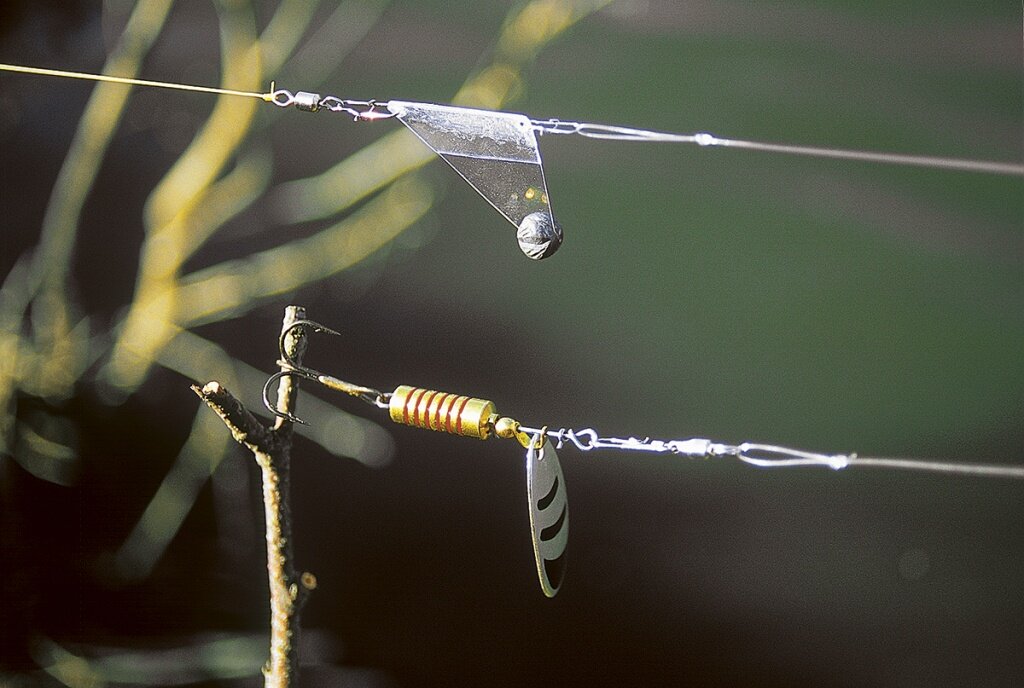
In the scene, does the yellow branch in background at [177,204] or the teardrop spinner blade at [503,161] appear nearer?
the teardrop spinner blade at [503,161]

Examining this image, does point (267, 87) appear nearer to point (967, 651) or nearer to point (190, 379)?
point (190, 379)

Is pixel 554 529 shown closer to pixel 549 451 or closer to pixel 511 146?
pixel 549 451

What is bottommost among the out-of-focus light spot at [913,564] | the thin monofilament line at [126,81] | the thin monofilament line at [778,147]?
the out-of-focus light spot at [913,564]

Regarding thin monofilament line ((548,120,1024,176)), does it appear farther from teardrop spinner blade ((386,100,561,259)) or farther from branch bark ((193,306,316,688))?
branch bark ((193,306,316,688))

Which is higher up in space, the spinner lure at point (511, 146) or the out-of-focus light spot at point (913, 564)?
the spinner lure at point (511, 146)

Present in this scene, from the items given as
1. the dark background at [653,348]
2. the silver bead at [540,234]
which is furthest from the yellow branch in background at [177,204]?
the silver bead at [540,234]

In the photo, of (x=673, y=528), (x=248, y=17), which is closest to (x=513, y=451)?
(x=673, y=528)

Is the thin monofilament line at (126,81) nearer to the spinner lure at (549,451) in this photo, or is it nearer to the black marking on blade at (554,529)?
the spinner lure at (549,451)
